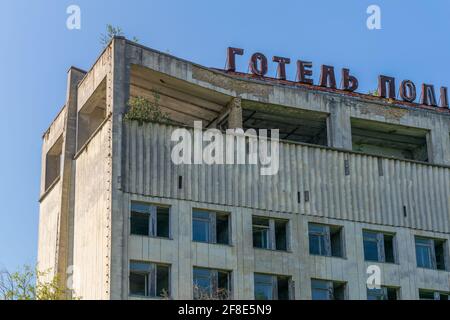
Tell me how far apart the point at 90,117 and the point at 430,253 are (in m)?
16.7

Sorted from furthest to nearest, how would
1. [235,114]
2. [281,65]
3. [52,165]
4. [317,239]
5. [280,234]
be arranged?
[52,165] < [281,65] < [235,114] < [317,239] < [280,234]

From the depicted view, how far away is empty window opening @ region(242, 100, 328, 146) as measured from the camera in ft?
152

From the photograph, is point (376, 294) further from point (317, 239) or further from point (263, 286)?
point (263, 286)

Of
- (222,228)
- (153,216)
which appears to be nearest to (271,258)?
(222,228)

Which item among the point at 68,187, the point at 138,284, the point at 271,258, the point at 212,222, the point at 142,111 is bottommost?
the point at 138,284

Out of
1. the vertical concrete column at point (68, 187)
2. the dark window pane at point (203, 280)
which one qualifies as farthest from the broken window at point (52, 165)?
the dark window pane at point (203, 280)

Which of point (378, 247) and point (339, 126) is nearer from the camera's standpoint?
point (378, 247)

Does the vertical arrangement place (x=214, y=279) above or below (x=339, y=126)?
below

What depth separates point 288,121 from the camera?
47.9 m

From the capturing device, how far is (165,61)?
141 feet

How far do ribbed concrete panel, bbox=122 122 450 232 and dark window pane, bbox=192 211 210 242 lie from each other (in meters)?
0.66

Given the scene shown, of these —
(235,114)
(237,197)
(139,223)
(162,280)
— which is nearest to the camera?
(162,280)

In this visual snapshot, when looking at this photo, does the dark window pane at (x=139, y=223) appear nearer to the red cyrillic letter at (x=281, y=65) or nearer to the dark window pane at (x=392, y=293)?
the dark window pane at (x=392, y=293)

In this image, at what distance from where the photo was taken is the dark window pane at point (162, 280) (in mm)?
39156
